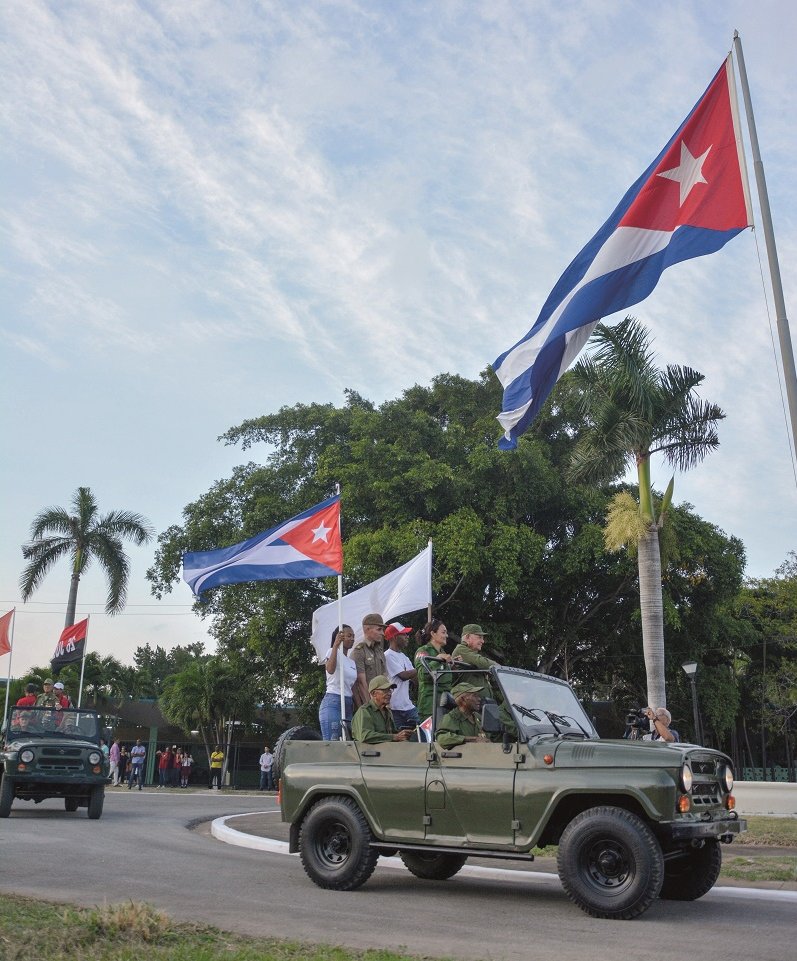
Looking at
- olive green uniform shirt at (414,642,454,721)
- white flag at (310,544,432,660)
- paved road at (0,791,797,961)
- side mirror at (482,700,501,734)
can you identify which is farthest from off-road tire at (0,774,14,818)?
side mirror at (482,700,501,734)

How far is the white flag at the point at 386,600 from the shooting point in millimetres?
14133

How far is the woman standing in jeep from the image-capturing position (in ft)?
28.5

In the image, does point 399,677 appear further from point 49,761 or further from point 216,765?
point 216,765

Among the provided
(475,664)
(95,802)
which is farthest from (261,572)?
(475,664)

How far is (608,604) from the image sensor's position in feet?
113

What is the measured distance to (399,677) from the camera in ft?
36.7

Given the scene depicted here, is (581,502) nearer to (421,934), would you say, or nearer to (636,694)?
(636,694)

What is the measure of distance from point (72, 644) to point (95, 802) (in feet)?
47.8

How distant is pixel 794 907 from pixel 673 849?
1.36 m

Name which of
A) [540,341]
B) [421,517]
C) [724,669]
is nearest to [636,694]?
[724,669]

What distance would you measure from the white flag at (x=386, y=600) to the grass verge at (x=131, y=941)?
7554 mm

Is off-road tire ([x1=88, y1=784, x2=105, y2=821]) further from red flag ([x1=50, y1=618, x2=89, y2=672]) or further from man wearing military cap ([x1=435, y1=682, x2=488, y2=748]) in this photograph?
red flag ([x1=50, y1=618, x2=89, y2=672])

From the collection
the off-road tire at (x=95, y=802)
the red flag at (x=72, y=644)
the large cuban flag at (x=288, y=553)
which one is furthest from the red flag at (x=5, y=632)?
the large cuban flag at (x=288, y=553)

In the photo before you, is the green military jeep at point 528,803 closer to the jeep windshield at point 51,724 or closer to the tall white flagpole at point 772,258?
the tall white flagpole at point 772,258
